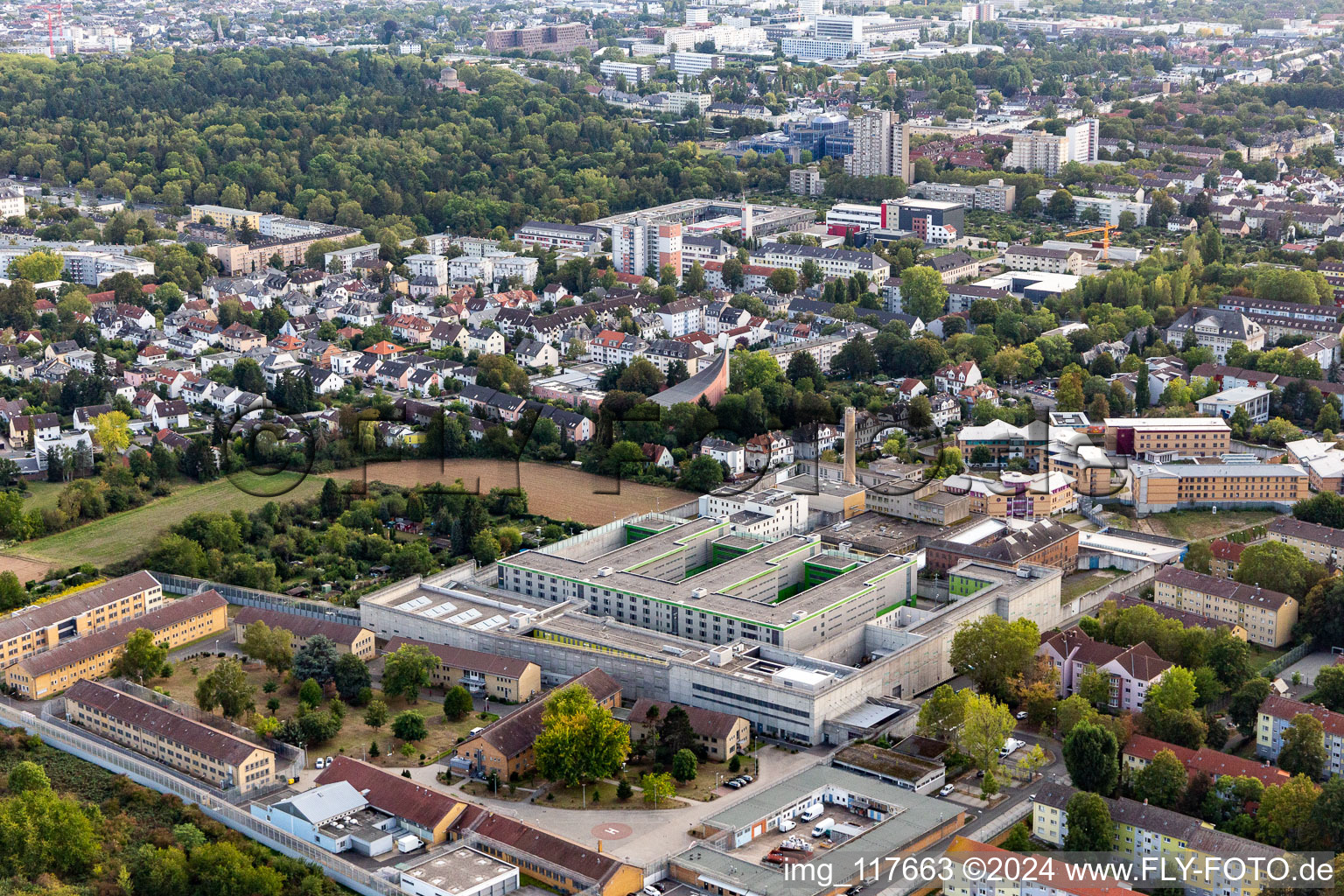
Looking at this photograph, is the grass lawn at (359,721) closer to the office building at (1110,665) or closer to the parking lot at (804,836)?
the parking lot at (804,836)

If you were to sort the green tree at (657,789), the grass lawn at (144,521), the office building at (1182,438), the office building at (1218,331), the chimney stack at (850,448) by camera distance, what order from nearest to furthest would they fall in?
the green tree at (657,789) < the grass lawn at (144,521) < the chimney stack at (850,448) < the office building at (1182,438) < the office building at (1218,331)

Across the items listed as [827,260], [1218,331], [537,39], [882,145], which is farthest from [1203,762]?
[537,39]

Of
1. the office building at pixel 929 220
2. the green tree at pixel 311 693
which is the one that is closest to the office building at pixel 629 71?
the office building at pixel 929 220

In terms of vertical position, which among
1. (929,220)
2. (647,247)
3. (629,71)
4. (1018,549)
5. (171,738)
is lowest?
(171,738)

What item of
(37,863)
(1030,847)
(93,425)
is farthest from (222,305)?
(1030,847)

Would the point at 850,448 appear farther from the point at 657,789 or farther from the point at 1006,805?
the point at 657,789

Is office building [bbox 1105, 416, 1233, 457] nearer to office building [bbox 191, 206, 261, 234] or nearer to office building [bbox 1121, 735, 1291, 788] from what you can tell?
office building [bbox 1121, 735, 1291, 788]

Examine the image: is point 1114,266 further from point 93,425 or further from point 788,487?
point 93,425
